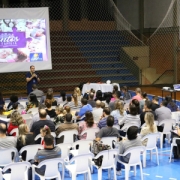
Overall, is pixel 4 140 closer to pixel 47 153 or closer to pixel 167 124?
pixel 47 153

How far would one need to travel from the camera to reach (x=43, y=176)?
536 cm

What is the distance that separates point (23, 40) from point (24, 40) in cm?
5

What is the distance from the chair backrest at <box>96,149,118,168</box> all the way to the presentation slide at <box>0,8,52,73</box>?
32.7 feet

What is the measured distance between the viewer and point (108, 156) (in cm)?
576

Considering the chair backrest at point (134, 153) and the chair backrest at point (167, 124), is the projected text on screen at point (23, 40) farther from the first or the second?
the chair backrest at point (134, 153)

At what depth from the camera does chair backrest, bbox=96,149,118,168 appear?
18.5 ft

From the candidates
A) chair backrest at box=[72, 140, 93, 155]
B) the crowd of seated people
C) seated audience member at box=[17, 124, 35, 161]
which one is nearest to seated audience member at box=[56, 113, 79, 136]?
the crowd of seated people

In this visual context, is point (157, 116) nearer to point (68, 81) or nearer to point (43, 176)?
point (43, 176)

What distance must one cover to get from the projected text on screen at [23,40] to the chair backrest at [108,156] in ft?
32.7

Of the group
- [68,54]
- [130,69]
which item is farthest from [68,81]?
[130,69]

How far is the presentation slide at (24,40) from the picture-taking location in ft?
47.8

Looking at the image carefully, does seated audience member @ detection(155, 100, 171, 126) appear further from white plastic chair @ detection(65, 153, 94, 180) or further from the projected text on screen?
the projected text on screen

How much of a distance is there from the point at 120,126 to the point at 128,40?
14.5m

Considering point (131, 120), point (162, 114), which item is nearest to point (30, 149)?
point (131, 120)
